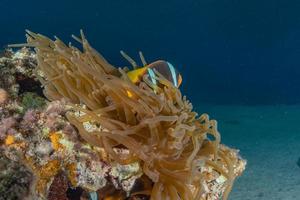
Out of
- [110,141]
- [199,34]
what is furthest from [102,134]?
[199,34]

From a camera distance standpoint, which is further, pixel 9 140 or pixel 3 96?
pixel 3 96

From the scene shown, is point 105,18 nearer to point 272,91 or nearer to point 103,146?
point 272,91

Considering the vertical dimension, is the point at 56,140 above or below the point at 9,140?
above

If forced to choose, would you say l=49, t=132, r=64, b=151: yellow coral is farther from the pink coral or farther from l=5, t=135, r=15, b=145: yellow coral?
the pink coral

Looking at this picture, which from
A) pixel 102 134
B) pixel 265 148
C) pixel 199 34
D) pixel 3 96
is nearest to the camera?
pixel 102 134

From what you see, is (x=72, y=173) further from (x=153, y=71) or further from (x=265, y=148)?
(x=265, y=148)

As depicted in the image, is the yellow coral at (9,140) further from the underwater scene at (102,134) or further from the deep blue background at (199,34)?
the deep blue background at (199,34)

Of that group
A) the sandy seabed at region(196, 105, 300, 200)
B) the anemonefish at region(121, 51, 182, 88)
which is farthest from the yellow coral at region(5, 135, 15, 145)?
the sandy seabed at region(196, 105, 300, 200)
